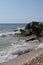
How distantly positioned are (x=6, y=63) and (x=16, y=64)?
52 centimetres

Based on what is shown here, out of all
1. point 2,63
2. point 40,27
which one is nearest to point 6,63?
point 2,63

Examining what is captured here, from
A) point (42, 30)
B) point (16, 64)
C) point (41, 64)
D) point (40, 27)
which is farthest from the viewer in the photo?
point (40, 27)

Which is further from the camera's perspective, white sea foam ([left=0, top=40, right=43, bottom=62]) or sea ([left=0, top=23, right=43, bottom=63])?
sea ([left=0, top=23, right=43, bottom=63])

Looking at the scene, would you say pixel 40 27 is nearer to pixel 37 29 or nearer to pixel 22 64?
pixel 37 29

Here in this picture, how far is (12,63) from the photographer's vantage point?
701 centimetres

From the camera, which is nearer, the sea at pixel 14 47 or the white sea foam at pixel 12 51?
the white sea foam at pixel 12 51

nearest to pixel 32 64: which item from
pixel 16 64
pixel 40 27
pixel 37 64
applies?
pixel 37 64

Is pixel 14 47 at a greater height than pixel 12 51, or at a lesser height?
lesser

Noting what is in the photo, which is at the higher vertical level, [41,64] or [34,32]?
[41,64]

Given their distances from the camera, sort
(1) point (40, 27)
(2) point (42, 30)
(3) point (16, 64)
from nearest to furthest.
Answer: (3) point (16, 64)
(2) point (42, 30)
(1) point (40, 27)

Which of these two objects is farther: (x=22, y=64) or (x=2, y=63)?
(x=2, y=63)

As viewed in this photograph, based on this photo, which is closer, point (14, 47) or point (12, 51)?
point (12, 51)

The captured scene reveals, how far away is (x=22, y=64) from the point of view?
21.7 ft

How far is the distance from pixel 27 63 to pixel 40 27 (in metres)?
15.1
